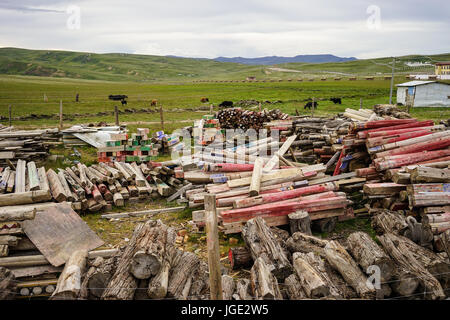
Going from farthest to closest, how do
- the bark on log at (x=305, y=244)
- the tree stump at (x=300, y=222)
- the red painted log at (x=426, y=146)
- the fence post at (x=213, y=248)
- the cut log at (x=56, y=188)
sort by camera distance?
the red painted log at (x=426, y=146)
the cut log at (x=56, y=188)
the tree stump at (x=300, y=222)
the bark on log at (x=305, y=244)
the fence post at (x=213, y=248)

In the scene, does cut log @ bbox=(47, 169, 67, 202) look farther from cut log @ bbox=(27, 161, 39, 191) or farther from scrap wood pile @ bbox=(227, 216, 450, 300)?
scrap wood pile @ bbox=(227, 216, 450, 300)

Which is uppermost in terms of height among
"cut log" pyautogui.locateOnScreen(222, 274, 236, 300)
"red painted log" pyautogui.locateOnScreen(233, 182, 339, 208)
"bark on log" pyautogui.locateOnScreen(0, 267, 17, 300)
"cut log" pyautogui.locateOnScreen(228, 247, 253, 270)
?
"red painted log" pyautogui.locateOnScreen(233, 182, 339, 208)

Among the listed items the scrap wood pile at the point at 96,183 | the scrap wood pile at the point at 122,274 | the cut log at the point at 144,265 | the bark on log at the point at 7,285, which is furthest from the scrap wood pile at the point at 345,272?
the scrap wood pile at the point at 96,183

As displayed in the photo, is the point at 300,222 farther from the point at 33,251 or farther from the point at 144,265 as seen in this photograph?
the point at 33,251

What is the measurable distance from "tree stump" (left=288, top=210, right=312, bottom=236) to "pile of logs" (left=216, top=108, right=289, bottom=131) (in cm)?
1159

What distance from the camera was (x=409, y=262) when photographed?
19.1 feet

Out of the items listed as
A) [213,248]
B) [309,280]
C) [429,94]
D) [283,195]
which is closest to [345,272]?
[309,280]

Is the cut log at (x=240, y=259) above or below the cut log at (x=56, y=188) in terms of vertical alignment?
below

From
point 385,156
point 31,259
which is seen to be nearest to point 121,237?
point 31,259

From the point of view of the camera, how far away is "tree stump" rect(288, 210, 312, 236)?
805 cm

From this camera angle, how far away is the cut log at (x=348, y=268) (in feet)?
16.8

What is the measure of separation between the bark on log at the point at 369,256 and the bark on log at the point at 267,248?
1.17m

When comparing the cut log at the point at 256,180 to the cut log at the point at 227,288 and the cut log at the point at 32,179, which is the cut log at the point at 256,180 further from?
the cut log at the point at 32,179

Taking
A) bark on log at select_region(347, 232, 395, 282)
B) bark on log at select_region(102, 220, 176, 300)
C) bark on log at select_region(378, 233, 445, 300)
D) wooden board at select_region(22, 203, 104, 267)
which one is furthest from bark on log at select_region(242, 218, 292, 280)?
wooden board at select_region(22, 203, 104, 267)
